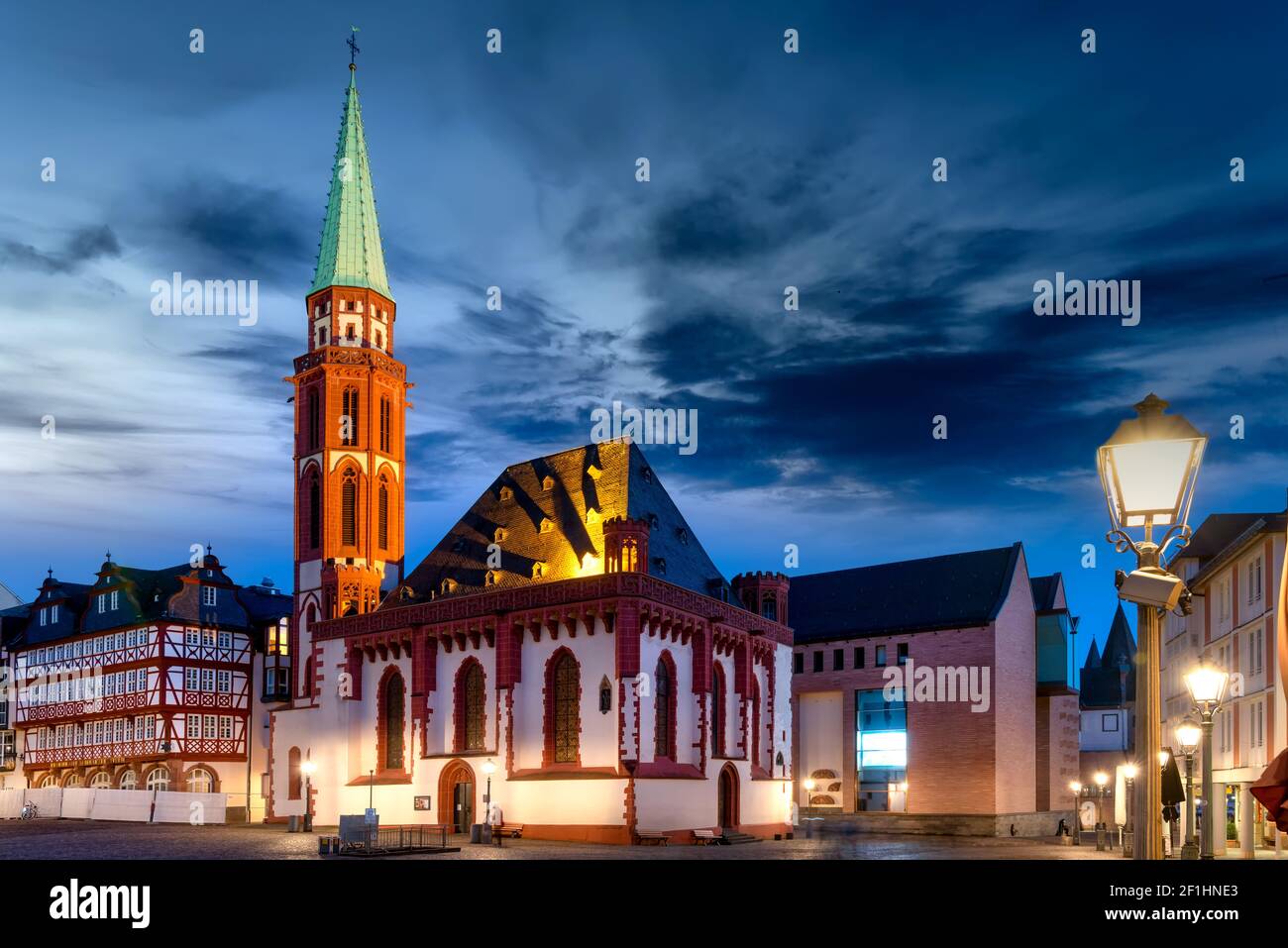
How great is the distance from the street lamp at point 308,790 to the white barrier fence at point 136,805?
879 cm

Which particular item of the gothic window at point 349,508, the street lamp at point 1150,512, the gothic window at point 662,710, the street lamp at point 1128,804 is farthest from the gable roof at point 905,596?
the street lamp at point 1150,512

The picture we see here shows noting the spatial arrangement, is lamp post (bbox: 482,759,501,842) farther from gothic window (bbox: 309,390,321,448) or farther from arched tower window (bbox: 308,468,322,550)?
gothic window (bbox: 309,390,321,448)

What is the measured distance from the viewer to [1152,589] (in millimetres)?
6094

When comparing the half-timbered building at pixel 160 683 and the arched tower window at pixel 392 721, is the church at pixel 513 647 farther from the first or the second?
the half-timbered building at pixel 160 683

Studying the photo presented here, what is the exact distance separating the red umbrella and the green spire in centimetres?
6725

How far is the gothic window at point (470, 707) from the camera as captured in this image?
5400cm

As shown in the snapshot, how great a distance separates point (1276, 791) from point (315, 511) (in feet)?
213

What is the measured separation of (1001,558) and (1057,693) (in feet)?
30.4

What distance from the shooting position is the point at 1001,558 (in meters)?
77.2

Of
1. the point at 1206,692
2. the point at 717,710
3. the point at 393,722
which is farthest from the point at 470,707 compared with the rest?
the point at 1206,692

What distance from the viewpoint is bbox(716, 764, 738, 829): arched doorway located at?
5425 centimetres

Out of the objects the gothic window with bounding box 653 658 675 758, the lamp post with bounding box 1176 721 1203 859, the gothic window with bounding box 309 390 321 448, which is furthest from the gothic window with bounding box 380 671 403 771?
the lamp post with bounding box 1176 721 1203 859

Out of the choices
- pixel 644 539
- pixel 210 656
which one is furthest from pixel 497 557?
pixel 210 656
